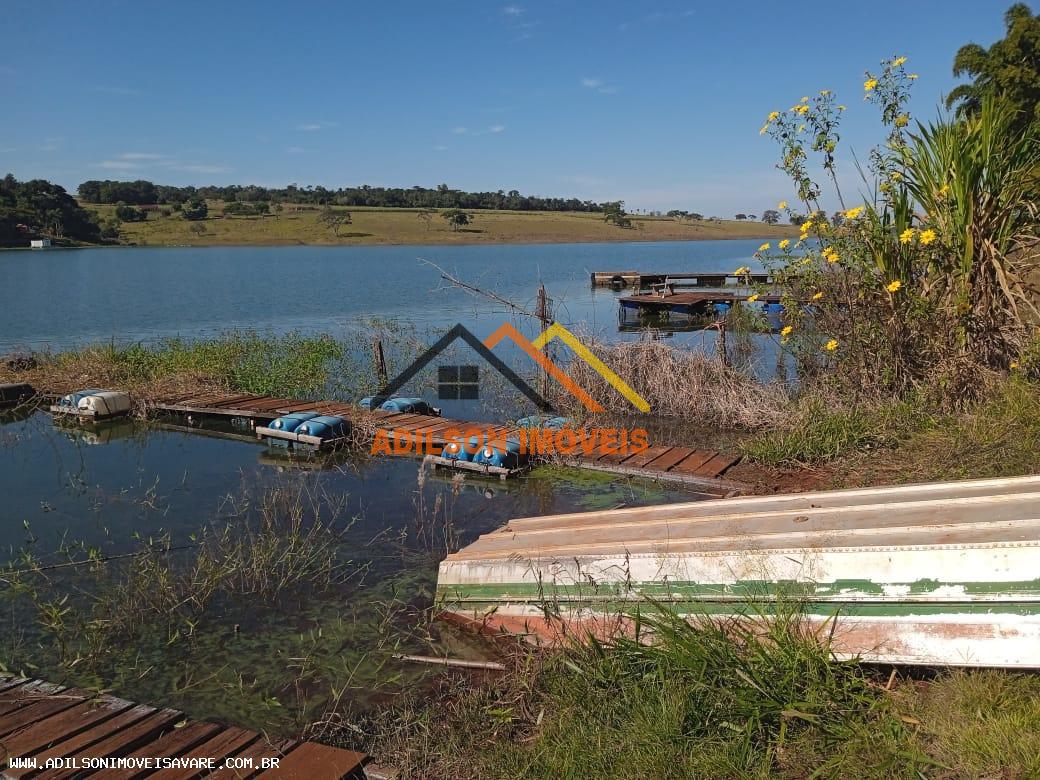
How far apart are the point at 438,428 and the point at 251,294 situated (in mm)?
27490

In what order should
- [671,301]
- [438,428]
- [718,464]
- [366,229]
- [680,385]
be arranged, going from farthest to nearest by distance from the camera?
[366,229]
[671,301]
[680,385]
[438,428]
[718,464]

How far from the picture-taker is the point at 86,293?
115ft

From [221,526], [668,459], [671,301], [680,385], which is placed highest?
[671,301]

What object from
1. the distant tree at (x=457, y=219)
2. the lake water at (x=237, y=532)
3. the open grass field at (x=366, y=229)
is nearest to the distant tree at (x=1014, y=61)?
the lake water at (x=237, y=532)

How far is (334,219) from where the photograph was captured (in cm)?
8444

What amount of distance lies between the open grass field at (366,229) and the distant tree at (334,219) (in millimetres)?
516

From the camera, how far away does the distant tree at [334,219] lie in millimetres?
83312

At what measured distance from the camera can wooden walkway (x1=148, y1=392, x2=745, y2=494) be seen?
920cm

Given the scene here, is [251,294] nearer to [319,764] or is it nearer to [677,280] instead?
[677,280]

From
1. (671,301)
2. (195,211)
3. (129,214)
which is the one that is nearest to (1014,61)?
(671,301)

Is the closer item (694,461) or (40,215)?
(694,461)

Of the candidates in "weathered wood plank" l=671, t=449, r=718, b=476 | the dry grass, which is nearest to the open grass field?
the dry grass

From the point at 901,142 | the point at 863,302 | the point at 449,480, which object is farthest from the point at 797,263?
the point at 449,480

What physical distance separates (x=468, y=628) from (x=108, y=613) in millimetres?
3065
